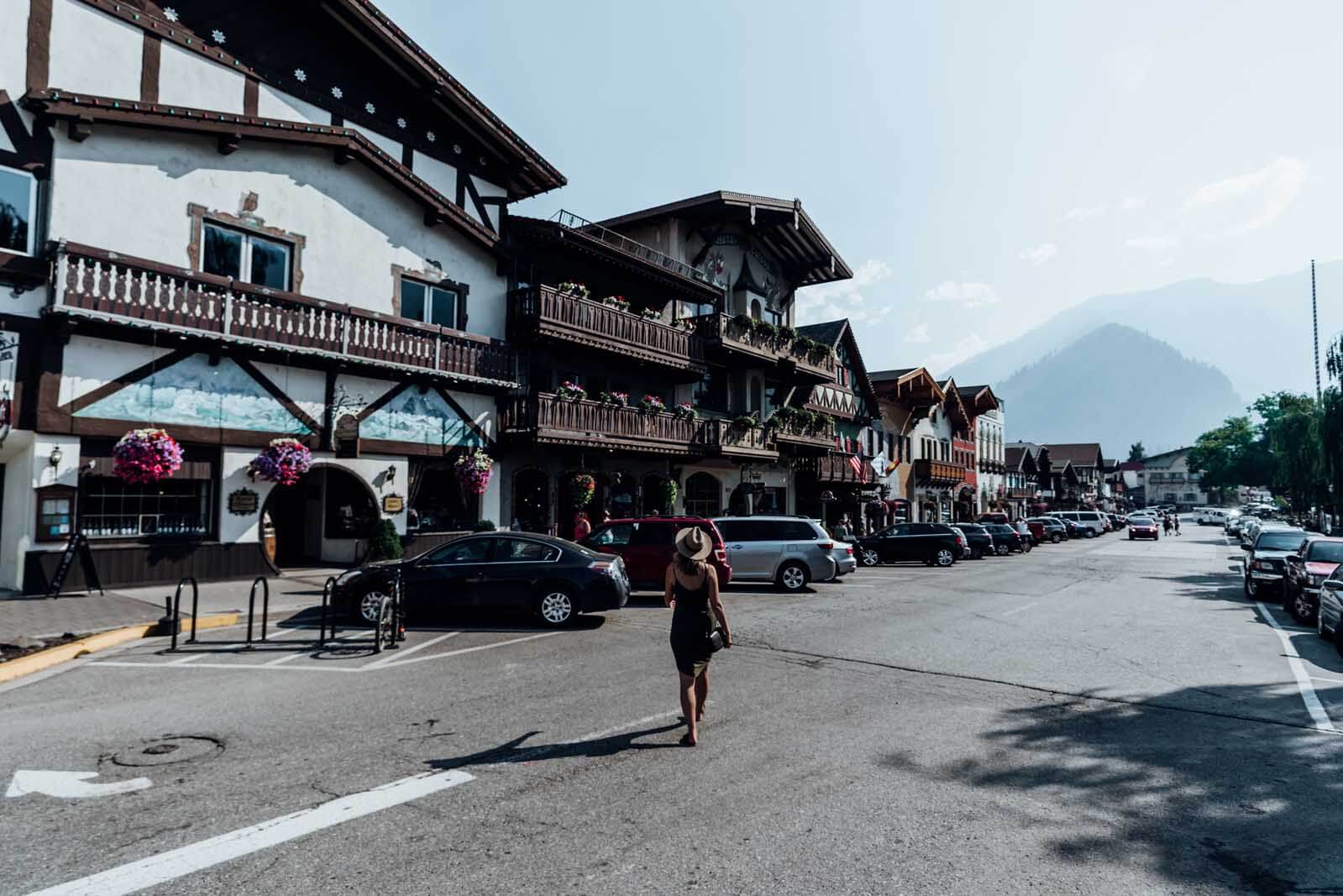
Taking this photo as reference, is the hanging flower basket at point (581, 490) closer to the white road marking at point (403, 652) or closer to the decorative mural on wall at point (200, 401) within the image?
the decorative mural on wall at point (200, 401)

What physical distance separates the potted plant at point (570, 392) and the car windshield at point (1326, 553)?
1670 cm

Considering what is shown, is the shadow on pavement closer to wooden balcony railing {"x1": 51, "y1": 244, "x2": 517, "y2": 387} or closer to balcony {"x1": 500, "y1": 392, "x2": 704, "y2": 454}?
wooden balcony railing {"x1": 51, "y1": 244, "x2": 517, "y2": 387}

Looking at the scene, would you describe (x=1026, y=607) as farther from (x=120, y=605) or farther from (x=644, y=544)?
(x=120, y=605)

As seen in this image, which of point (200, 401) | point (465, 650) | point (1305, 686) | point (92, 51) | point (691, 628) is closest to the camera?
point (691, 628)

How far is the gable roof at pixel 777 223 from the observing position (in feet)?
94.7

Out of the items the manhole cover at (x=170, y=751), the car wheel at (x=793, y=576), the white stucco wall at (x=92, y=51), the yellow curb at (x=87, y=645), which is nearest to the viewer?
the manhole cover at (x=170, y=751)

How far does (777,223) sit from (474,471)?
17892 millimetres

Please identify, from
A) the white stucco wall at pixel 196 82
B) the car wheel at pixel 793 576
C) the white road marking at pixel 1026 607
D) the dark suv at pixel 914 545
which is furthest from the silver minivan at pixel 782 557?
the white stucco wall at pixel 196 82

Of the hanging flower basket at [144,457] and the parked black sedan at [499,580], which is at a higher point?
the hanging flower basket at [144,457]

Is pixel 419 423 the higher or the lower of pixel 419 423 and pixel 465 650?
the higher

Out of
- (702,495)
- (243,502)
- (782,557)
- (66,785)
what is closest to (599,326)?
(782,557)

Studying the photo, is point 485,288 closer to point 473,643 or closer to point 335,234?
point 335,234

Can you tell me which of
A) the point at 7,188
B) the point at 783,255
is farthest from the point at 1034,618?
the point at 783,255

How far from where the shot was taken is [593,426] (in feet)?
73.1
